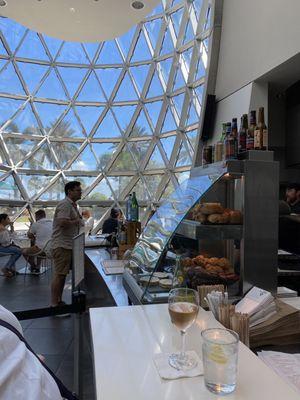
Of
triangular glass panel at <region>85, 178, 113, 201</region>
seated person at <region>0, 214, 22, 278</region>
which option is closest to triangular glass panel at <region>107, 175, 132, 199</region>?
triangular glass panel at <region>85, 178, 113, 201</region>

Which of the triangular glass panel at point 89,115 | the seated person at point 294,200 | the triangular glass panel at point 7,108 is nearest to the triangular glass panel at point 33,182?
the triangular glass panel at point 7,108

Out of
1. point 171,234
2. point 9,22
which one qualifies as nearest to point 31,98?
point 9,22

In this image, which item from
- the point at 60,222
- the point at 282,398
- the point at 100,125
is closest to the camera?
the point at 282,398

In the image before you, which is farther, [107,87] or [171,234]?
[107,87]

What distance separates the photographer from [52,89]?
14.7 m

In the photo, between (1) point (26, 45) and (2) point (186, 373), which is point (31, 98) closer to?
(1) point (26, 45)

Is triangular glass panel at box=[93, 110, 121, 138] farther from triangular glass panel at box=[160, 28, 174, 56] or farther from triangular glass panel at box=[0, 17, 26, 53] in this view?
triangular glass panel at box=[0, 17, 26, 53]

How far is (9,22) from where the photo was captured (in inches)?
527

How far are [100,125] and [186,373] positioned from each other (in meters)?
15.2

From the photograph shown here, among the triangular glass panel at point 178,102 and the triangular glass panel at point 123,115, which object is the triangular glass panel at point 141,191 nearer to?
the triangular glass panel at point 123,115

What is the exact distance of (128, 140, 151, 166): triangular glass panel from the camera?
48.9ft

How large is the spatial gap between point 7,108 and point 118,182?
5.78 m

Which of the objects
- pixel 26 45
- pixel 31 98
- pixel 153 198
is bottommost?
pixel 153 198

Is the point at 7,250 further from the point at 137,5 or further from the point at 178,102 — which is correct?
the point at 178,102
